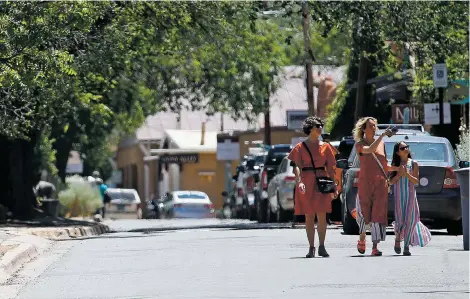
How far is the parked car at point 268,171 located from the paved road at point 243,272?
13721 millimetres

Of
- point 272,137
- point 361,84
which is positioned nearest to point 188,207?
point 272,137

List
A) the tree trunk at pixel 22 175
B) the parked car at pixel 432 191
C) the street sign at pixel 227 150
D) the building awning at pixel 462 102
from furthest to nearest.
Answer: the street sign at pixel 227 150, the building awning at pixel 462 102, the tree trunk at pixel 22 175, the parked car at pixel 432 191

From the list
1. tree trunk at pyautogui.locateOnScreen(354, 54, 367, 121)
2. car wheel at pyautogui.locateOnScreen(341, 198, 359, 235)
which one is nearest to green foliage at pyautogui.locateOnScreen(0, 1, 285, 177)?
tree trunk at pyautogui.locateOnScreen(354, 54, 367, 121)

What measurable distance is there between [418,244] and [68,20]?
1055cm

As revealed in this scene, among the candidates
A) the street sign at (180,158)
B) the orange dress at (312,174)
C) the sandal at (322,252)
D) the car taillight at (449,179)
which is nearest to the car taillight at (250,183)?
the car taillight at (449,179)

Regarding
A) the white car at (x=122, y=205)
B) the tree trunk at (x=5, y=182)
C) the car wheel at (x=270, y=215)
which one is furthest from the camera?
the white car at (x=122, y=205)

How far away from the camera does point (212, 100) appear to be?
3978 cm

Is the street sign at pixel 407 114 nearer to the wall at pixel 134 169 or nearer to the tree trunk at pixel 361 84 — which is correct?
the tree trunk at pixel 361 84

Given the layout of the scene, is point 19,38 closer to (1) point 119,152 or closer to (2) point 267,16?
(2) point 267,16

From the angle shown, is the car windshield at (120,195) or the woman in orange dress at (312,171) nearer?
the woman in orange dress at (312,171)

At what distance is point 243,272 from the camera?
15.0 metres

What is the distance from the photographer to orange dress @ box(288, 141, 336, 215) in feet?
57.7

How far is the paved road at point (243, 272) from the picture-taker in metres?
12.8

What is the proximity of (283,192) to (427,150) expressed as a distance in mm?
7652
